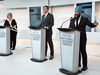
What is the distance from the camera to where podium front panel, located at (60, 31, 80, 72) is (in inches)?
92.0

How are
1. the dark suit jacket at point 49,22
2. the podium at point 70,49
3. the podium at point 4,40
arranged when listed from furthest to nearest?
the podium at point 4,40
the dark suit jacket at point 49,22
the podium at point 70,49

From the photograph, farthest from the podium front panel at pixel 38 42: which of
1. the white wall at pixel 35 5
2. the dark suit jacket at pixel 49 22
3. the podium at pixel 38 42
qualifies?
the white wall at pixel 35 5

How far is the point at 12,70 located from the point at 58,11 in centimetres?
331

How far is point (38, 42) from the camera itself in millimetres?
3248

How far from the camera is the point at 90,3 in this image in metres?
4.12

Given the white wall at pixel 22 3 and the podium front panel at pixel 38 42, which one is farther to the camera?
the white wall at pixel 22 3

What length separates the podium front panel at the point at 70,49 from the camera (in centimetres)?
234

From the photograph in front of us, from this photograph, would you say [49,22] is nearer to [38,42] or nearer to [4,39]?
[38,42]

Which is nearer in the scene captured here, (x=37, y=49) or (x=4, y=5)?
(x=37, y=49)

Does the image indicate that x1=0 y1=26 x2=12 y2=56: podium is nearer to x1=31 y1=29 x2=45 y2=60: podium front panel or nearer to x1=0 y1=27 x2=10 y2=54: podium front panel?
x1=0 y1=27 x2=10 y2=54: podium front panel

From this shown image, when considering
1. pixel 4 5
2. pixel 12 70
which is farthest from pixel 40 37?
pixel 4 5

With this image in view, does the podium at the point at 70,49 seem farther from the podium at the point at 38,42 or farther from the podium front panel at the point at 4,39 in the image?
the podium front panel at the point at 4,39

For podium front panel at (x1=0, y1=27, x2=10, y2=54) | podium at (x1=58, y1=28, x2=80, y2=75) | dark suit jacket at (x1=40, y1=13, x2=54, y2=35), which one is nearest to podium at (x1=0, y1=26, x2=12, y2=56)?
podium front panel at (x1=0, y1=27, x2=10, y2=54)

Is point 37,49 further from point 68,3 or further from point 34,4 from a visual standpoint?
point 34,4
